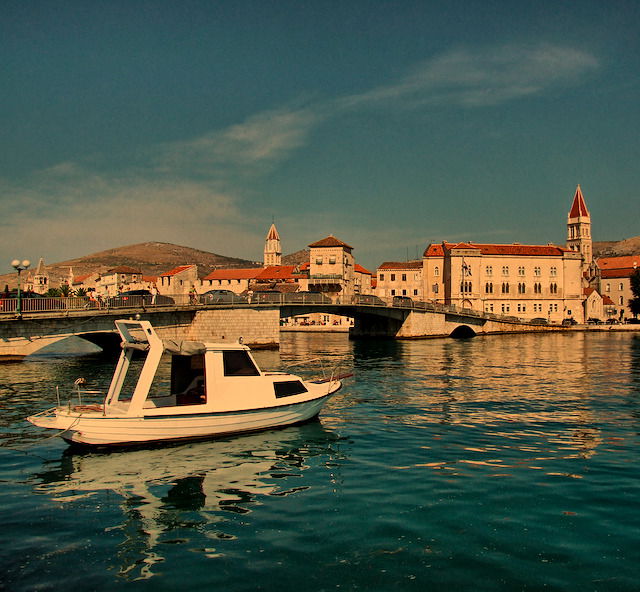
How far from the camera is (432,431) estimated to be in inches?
883

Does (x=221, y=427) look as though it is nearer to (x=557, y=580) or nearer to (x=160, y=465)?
(x=160, y=465)

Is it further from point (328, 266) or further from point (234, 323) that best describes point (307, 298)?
point (328, 266)

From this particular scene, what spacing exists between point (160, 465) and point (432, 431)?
10.3m

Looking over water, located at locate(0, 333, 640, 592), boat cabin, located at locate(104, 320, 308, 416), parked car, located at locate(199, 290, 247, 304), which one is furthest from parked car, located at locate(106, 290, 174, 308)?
boat cabin, located at locate(104, 320, 308, 416)

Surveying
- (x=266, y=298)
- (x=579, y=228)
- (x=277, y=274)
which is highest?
(x=579, y=228)

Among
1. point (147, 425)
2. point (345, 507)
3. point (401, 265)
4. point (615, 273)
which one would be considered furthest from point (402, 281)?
point (345, 507)

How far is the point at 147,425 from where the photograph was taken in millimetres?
19156

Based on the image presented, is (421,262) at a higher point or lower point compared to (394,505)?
higher

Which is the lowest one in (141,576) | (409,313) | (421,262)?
(141,576)

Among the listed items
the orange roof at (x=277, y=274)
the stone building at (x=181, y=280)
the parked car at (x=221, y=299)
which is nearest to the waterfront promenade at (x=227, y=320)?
the parked car at (x=221, y=299)

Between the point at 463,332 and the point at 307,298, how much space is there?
37.3 m

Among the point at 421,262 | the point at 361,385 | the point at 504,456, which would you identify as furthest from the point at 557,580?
the point at 421,262

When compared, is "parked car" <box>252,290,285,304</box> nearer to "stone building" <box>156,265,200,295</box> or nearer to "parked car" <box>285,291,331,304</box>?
"parked car" <box>285,291,331,304</box>

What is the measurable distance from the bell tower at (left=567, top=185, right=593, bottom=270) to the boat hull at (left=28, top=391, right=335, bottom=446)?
160569 millimetres
